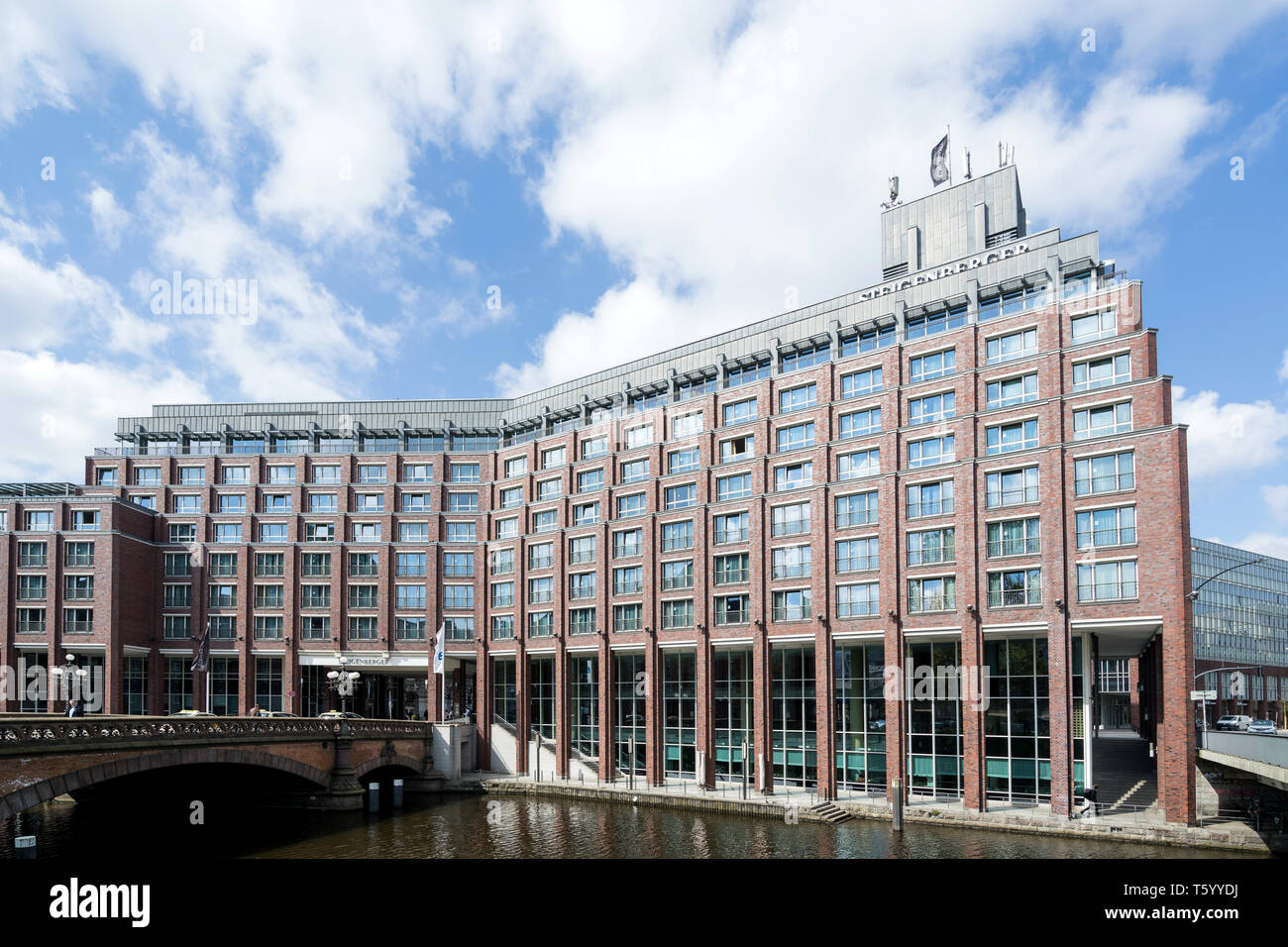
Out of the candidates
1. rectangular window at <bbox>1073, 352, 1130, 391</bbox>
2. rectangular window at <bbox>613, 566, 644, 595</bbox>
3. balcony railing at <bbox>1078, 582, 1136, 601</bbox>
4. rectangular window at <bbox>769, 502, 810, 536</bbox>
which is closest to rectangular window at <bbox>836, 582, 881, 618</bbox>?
rectangular window at <bbox>769, 502, 810, 536</bbox>

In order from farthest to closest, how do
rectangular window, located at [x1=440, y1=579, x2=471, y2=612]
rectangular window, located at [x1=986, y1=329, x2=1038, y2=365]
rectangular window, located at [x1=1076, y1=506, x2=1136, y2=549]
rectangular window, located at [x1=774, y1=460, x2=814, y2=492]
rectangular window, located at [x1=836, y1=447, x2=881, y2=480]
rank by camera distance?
rectangular window, located at [x1=440, y1=579, x2=471, y2=612], rectangular window, located at [x1=774, y1=460, x2=814, y2=492], rectangular window, located at [x1=836, y1=447, x2=881, y2=480], rectangular window, located at [x1=986, y1=329, x2=1038, y2=365], rectangular window, located at [x1=1076, y1=506, x2=1136, y2=549]

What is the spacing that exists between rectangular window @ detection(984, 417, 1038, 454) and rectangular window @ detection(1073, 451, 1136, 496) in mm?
3601

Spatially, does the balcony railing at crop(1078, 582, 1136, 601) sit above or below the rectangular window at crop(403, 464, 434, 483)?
below

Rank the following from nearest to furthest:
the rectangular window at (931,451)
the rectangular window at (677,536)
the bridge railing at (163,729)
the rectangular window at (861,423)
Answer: the bridge railing at (163,729), the rectangular window at (931,451), the rectangular window at (861,423), the rectangular window at (677,536)

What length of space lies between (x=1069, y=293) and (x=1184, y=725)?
25.4 meters

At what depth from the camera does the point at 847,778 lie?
64.3m

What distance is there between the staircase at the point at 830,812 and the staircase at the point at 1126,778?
1372cm

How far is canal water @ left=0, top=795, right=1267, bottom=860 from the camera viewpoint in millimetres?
48219

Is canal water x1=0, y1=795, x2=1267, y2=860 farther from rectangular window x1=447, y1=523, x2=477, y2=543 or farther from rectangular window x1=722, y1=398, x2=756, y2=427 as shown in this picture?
rectangular window x1=447, y1=523, x2=477, y2=543

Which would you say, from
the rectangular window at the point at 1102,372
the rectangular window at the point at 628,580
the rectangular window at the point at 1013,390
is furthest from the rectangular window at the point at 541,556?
the rectangular window at the point at 1102,372

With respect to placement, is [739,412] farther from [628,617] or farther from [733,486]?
[628,617]

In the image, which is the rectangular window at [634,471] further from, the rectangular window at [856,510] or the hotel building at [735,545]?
the rectangular window at [856,510]

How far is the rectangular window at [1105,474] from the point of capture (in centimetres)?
5419
